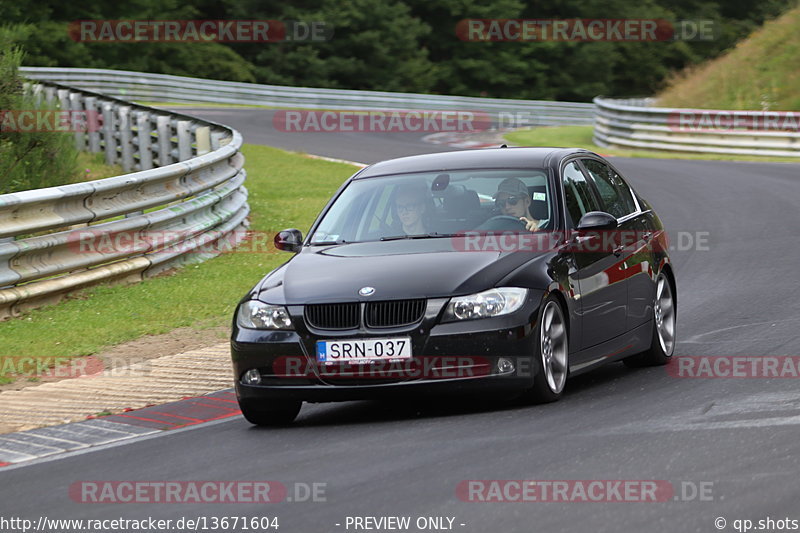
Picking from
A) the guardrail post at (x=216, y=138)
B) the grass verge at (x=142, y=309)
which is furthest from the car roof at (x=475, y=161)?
the guardrail post at (x=216, y=138)

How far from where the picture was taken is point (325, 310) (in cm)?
786

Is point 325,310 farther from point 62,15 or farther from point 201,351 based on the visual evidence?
point 62,15

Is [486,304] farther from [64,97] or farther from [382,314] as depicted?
[64,97]

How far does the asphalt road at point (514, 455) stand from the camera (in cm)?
565

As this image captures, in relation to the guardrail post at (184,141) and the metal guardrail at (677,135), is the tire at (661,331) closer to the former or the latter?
the guardrail post at (184,141)

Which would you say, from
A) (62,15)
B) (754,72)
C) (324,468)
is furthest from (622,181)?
(62,15)

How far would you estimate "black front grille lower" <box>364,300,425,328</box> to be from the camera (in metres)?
7.75

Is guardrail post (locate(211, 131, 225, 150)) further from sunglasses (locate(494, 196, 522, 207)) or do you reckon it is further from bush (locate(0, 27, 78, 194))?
sunglasses (locate(494, 196, 522, 207))

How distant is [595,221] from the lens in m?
8.73

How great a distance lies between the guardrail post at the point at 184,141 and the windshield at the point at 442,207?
12.2m

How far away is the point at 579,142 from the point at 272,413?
29431 mm

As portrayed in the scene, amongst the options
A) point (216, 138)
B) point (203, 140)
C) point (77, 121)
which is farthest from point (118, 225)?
point (77, 121)

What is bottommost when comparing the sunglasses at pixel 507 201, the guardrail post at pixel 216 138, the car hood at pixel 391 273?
the guardrail post at pixel 216 138

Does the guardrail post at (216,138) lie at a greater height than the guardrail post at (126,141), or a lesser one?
greater
